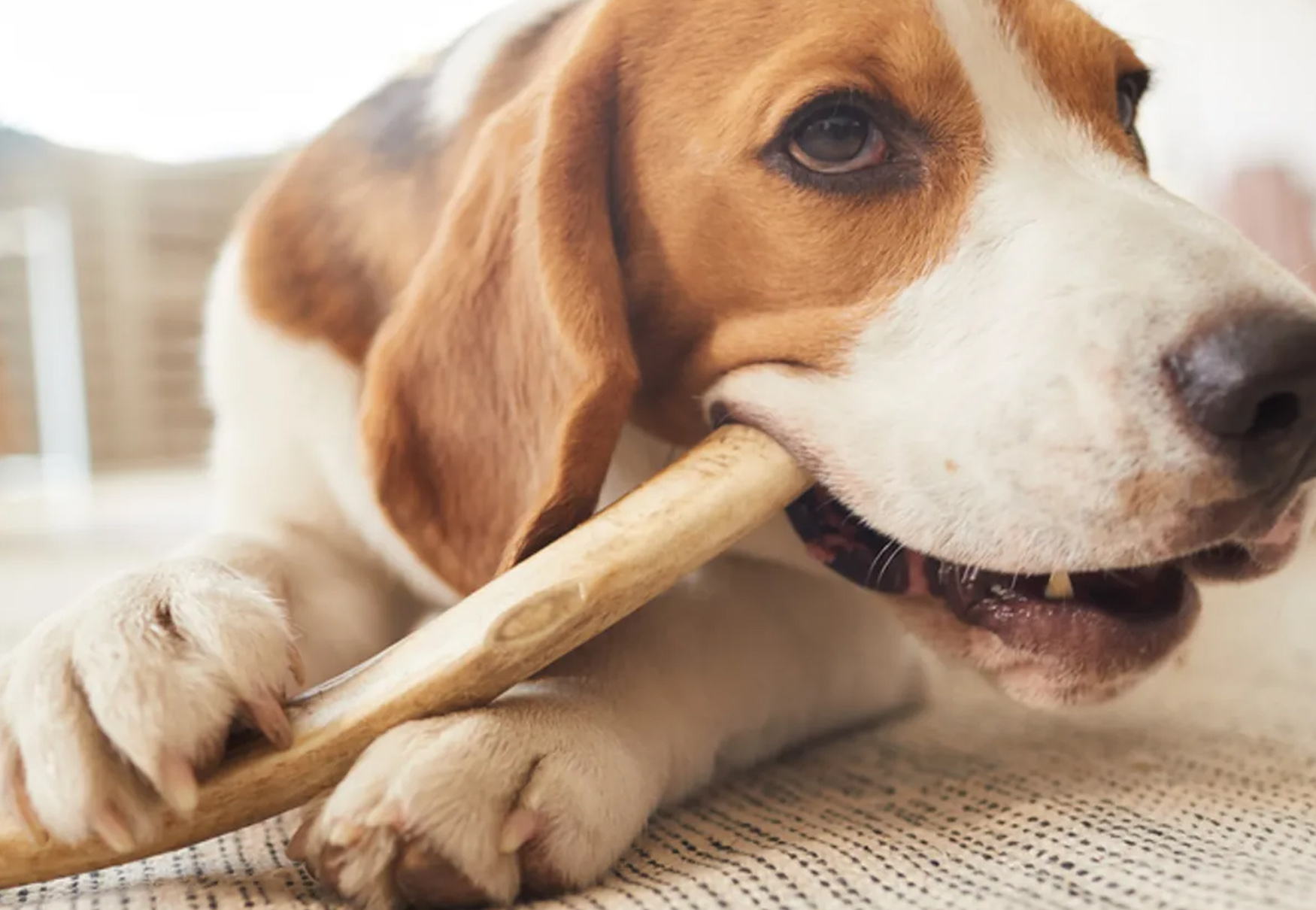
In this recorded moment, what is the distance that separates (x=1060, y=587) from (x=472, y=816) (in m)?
0.52

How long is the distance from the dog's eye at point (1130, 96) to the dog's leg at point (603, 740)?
576mm

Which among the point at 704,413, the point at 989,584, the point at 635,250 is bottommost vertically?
the point at 989,584

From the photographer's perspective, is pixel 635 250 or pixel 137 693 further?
pixel 635 250

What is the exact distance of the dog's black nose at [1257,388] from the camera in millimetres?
870

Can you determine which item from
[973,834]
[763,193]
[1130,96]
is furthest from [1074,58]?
[973,834]

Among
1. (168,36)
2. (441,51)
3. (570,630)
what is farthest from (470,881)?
(168,36)

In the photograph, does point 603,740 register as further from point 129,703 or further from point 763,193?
point 763,193

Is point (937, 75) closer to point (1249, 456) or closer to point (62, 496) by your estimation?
point (1249, 456)

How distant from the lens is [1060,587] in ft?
3.51

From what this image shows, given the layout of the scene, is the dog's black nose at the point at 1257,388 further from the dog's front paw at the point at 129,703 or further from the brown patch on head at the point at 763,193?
the dog's front paw at the point at 129,703

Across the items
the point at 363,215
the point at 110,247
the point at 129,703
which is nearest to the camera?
the point at 129,703

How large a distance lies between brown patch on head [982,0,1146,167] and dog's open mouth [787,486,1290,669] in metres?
0.40

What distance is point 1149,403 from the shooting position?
90 cm

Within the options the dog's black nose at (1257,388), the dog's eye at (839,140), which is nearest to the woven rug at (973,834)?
the dog's black nose at (1257,388)
